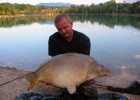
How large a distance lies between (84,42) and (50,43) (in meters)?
0.42

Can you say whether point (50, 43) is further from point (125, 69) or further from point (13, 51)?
point (13, 51)

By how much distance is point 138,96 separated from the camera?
3.96 metres

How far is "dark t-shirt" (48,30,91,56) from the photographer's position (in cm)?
303

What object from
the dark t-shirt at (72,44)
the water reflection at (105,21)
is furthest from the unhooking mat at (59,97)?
the water reflection at (105,21)

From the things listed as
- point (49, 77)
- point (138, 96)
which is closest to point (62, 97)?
point (49, 77)

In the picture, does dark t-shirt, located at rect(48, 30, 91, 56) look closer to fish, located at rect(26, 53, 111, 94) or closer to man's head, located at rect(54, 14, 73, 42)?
man's head, located at rect(54, 14, 73, 42)

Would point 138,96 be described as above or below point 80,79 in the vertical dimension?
below

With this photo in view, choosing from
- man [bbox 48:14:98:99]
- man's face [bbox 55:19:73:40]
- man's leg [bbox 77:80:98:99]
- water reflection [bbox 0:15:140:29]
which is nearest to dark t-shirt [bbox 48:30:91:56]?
man [bbox 48:14:98:99]

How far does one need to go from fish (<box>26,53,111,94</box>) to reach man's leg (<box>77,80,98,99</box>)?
0.83 m

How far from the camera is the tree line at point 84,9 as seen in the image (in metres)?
59.1

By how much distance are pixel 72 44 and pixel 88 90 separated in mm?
576

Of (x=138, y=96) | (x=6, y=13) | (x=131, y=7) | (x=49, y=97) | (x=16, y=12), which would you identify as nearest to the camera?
(x=49, y=97)

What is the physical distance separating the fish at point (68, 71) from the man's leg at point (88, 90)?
0.83 meters

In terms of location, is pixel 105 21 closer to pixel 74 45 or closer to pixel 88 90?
pixel 88 90
